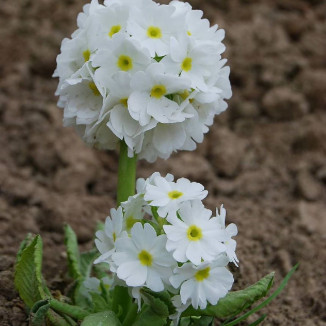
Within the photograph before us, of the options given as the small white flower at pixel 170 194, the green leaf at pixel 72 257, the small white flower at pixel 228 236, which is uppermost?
the small white flower at pixel 170 194

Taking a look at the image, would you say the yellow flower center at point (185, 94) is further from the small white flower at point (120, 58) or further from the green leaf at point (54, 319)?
the green leaf at point (54, 319)

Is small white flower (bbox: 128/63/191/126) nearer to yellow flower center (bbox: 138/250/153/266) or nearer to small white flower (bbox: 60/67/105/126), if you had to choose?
small white flower (bbox: 60/67/105/126)

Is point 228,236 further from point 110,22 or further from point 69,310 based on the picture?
point 110,22

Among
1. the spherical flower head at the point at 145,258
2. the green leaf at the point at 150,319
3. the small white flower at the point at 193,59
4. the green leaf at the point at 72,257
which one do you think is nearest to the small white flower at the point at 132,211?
the spherical flower head at the point at 145,258

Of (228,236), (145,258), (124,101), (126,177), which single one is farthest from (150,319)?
(124,101)

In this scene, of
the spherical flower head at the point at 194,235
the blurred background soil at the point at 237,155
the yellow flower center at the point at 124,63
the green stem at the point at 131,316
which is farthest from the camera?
the blurred background soil at the point at 237,155

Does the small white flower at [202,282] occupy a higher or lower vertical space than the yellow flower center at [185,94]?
lower

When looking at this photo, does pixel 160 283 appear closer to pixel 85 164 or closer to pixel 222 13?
pixel 85 164
